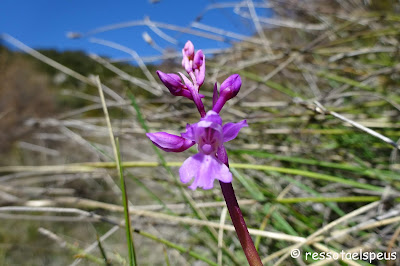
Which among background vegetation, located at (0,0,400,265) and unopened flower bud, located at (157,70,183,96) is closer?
unopened flower bud, located at (157,70,183,96)

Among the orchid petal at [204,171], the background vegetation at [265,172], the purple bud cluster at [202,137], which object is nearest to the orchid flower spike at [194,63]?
the purple bud cluster at [202,137]

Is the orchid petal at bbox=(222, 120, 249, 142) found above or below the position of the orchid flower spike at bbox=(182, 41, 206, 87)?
below

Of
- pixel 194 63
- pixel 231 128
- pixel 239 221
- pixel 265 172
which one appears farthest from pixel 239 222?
pixel 265 172

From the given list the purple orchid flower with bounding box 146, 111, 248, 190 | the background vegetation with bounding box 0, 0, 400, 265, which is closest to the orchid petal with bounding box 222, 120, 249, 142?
the purple orchid flower with bounding box 146, 111, 248, 190

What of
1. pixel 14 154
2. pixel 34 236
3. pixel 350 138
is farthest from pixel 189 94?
pixel 14 154

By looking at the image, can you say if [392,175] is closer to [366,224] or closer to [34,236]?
[366,224]

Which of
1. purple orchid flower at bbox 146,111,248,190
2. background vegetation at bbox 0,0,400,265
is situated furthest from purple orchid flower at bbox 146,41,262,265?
background vegetation at bbox 0,0,400,265

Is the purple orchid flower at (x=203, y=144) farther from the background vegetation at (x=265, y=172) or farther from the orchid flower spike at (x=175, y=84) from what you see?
the background vegetation at (x=265, y=172)

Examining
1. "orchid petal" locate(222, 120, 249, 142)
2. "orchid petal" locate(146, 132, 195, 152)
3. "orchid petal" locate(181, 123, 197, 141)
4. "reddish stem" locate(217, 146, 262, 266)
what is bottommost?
"reddish stem" locate(217, 146, 262, 266)

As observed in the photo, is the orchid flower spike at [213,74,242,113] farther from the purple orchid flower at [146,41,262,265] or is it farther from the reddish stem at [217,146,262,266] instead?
the reddish stem at [217,146,262,266]
